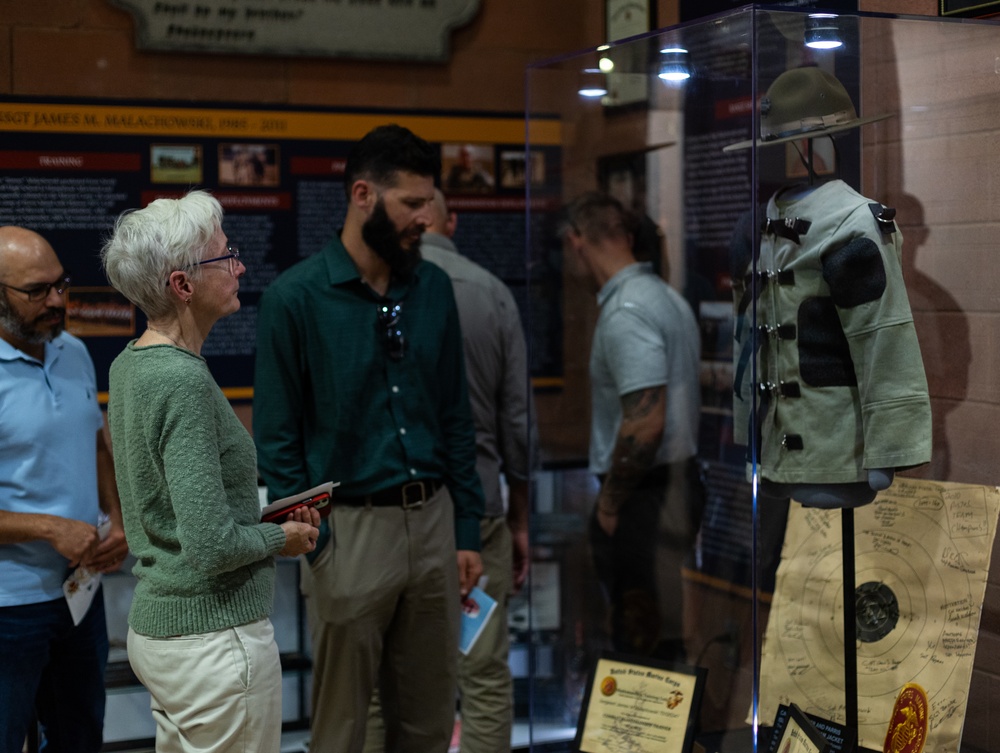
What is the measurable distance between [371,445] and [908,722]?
133 centimetres

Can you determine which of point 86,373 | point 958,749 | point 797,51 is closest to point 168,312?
point 86,373

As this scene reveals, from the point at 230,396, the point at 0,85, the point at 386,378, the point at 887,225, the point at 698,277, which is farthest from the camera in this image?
the point at 230,396

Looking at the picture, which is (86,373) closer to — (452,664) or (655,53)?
(452,664)

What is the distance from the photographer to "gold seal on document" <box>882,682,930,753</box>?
258 centimetres

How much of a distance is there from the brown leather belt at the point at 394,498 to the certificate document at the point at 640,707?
2.81ft

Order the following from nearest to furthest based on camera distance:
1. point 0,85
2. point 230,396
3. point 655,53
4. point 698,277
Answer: point 655,53
point 698,277
point 0,85
point 230,396

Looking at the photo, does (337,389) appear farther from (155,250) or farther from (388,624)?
A: (155,250)

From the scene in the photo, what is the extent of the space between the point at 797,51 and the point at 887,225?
413mm

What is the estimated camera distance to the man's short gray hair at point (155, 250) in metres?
1.97

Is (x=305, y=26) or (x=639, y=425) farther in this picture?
(x=305, y=26)

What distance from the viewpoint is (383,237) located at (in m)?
2.70

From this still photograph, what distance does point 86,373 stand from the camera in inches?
113

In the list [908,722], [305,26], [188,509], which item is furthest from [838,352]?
[305,26]

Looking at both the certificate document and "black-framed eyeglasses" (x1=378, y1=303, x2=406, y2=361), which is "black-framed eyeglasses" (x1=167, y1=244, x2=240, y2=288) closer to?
"black-framed eyeglasses" (x1=378, y1=303, x2=406, y2=361)
